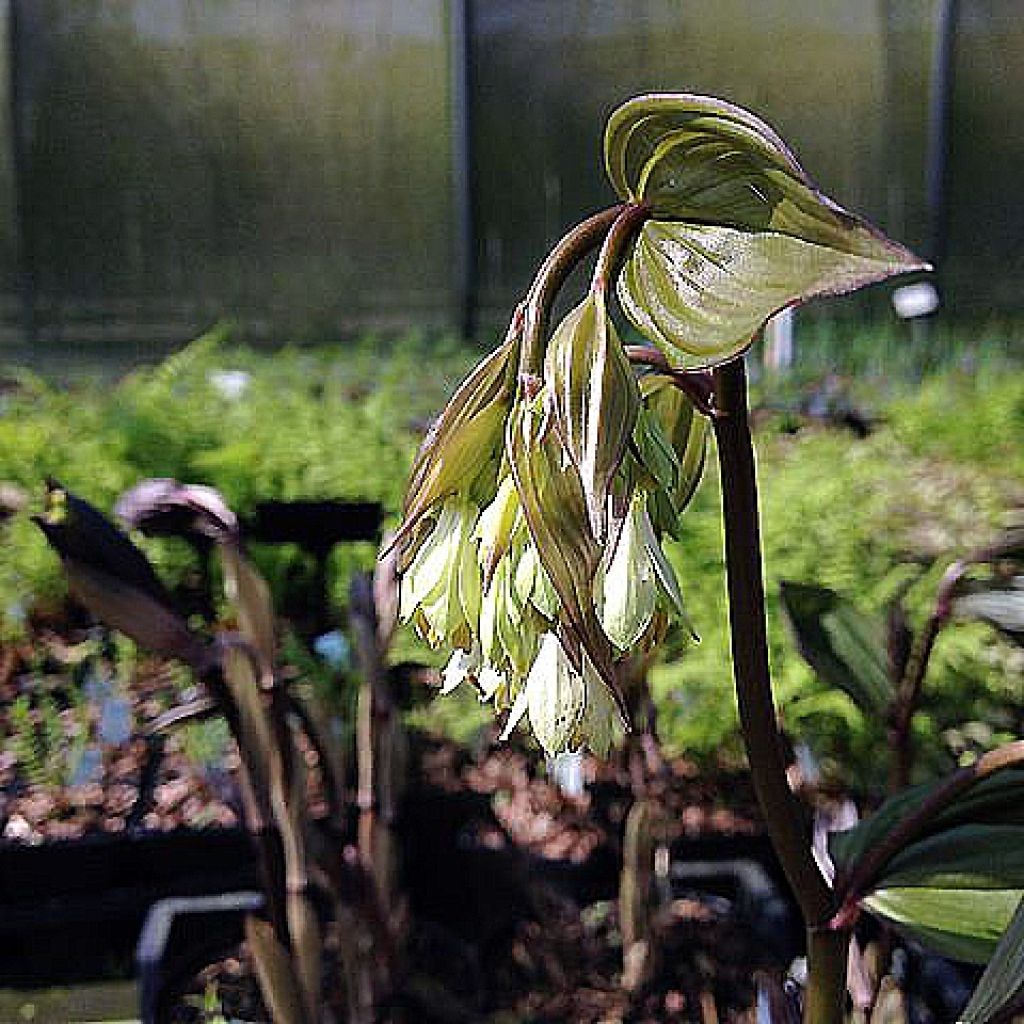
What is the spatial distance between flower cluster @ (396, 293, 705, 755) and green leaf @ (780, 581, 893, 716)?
0.44 m

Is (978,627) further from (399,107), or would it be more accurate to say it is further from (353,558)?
(399,107)

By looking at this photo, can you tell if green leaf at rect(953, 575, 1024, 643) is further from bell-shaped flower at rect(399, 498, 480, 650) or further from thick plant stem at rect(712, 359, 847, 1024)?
bell-shaped flower at rect(399, 498, 480, 650)

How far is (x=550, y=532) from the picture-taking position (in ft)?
1.25

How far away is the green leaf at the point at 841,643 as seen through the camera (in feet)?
2.83

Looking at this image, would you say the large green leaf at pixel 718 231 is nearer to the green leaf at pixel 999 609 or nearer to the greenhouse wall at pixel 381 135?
the green leaf at pixel 999 609

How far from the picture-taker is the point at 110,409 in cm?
202

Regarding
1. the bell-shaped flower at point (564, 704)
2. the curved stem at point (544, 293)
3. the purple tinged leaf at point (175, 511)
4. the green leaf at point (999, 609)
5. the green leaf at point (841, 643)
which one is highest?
the curved stem at point (544, 293)

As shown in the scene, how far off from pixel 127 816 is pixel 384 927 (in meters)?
0.52

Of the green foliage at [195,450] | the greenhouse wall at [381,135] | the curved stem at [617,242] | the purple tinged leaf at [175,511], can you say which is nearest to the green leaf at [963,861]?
the curved stem at [617,242]

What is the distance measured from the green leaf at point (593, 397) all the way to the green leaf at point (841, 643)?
0.52 metres

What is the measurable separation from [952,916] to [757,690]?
0.15m

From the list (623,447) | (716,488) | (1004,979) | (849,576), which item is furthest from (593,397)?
(716,488)

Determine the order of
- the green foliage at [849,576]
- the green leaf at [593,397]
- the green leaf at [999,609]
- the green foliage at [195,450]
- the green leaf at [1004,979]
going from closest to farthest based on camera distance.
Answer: the green leaf at [593,397]
the green leaf at [1004,979]
the green leaf at [999,609]
the green foliage at [849,576]
the green foliage at [195,450]

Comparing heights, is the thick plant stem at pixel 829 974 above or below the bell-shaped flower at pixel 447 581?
below
